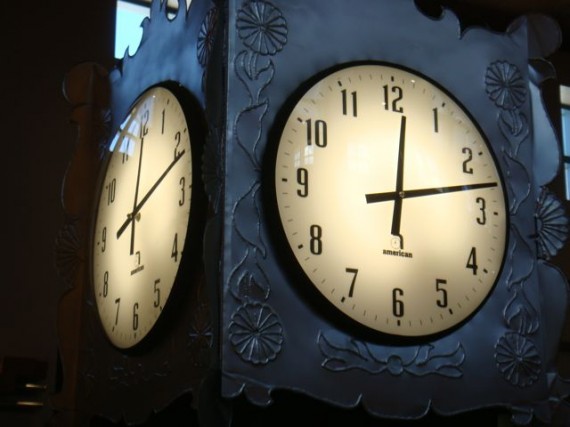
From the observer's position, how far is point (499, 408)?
1.44m

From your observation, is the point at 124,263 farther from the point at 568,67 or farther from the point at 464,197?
the point at 568,67

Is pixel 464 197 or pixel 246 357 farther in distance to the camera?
pixel 464 197

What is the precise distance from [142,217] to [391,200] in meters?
0.43

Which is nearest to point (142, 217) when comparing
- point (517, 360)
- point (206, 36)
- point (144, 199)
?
point (144, 199)

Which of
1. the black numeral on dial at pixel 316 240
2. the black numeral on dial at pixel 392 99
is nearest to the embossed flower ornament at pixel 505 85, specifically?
the black numeral on dial at pixel 392 99

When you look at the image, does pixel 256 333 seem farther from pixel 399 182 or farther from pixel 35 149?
pixel 35 149

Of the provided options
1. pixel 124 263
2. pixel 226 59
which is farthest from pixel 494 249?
pixel 124 263

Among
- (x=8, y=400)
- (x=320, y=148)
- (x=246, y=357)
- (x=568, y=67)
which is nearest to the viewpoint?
(x=246, y=357)

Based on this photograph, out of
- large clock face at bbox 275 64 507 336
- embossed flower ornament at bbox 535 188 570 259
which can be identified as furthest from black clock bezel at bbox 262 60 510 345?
embossed flower ornament at bbox 535 188 570 259

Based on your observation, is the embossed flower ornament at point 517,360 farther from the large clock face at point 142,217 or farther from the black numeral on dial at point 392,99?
the large clock face at point 142,217

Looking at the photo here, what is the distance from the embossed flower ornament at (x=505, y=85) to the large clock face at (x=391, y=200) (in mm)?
103

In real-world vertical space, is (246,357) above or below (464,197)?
below

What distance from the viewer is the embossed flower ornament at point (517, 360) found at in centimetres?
146

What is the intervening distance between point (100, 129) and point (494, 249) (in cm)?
84
